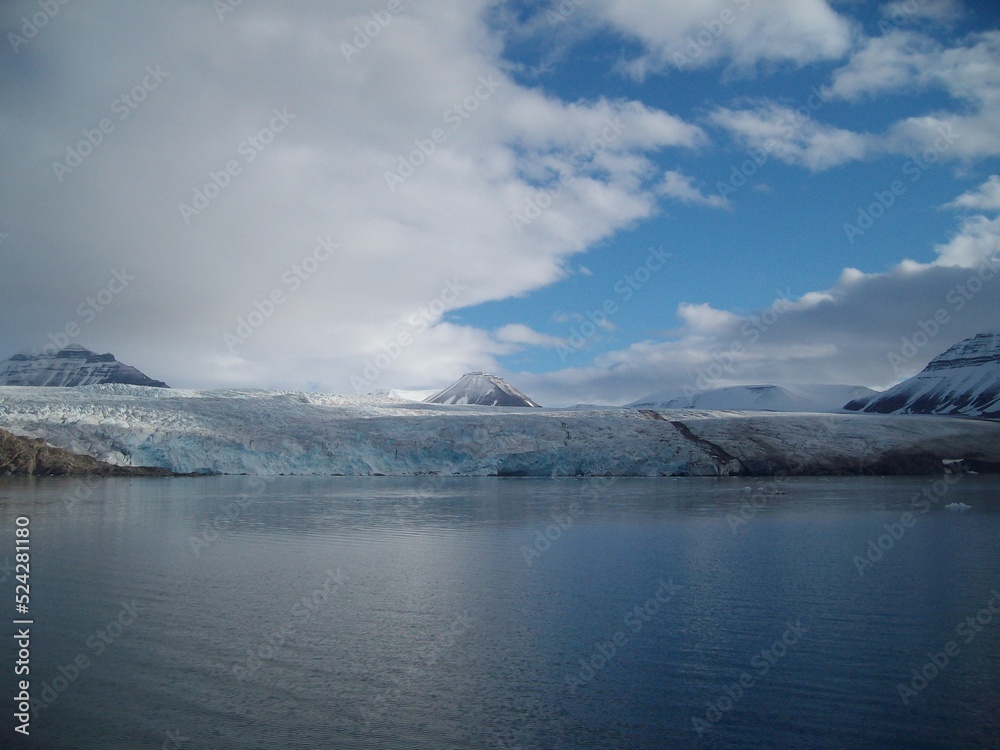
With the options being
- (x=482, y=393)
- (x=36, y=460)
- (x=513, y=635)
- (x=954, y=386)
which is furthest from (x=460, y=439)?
(x=482, y=393)

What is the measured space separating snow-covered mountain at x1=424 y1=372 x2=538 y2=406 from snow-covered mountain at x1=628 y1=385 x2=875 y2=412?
2274cm

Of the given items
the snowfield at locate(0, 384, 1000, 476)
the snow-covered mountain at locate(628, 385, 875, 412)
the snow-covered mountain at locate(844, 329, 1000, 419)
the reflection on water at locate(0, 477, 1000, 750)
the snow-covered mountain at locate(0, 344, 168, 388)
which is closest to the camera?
the reflection on water at locate(0, 477, 1000, 750)

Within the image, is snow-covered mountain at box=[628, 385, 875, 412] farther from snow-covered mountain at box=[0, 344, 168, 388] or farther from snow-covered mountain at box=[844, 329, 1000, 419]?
snow-covered mountain at box=[0, 344, 168, 388]

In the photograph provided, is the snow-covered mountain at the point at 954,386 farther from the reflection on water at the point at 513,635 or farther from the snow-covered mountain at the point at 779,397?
the reflection on water at the point at 513,635

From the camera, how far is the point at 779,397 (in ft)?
418

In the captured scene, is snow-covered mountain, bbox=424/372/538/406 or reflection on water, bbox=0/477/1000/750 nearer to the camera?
reflection on water, bbox=0/477/1000/750

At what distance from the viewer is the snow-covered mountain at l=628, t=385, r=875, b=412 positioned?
121875 mm

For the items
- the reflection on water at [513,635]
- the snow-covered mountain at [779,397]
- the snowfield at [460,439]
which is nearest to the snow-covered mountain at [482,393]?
the snow-covered mountain at [779,397]

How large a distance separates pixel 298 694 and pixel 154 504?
47.8ft

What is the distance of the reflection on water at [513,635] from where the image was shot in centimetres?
486

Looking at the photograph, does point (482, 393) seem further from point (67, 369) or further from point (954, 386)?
point (67, 369)

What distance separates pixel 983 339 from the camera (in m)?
98.1

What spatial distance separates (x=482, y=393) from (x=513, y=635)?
11920 centimetres

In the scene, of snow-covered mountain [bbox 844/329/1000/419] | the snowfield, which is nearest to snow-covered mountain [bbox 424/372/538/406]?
snow-covered mountain [bbox 844/329/1000/419]
